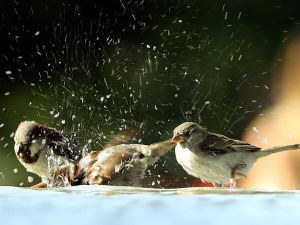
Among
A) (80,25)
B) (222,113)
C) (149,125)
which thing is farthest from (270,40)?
(80,25)

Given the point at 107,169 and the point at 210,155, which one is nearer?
the point at 107,169

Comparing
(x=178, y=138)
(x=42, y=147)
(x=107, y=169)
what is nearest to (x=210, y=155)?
(x=178, y=138)

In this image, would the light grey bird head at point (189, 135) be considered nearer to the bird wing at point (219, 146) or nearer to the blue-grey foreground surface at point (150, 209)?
the bird wing at point (219, 146)

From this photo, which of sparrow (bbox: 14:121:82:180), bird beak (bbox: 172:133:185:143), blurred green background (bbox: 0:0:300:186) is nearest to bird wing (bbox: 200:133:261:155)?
bird beak (bbox: 172:133:185:143)

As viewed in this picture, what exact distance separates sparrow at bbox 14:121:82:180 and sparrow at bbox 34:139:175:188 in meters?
0.72

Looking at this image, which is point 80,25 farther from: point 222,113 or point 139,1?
point 222,113

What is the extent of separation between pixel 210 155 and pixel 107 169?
71 cm

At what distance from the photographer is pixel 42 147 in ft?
11.7

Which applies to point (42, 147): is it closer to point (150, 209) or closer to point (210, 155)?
point (210, 155)

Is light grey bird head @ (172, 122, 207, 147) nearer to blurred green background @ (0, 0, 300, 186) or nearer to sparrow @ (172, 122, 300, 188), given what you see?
sparrow @ (172, 122, 300, 188)

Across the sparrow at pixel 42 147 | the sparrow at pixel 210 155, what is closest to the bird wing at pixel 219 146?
the sparrow at pixel 210 155

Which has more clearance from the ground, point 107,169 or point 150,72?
point 150,72

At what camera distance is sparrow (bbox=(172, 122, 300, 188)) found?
3.11 metres

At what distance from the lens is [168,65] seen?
461cm
